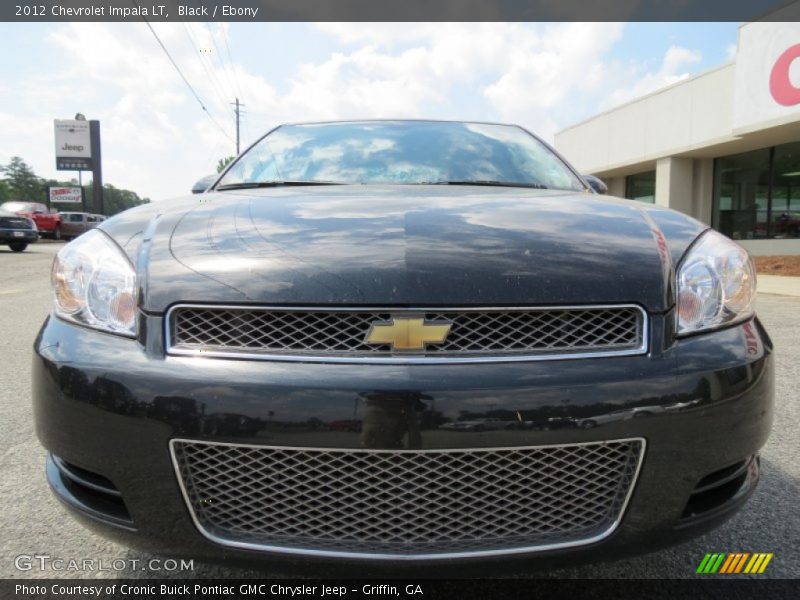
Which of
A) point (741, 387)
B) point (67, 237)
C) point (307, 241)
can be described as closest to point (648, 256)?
point (741, 387)

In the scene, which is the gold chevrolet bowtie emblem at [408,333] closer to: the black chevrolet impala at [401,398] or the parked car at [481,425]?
the black chevrolet impala at [401,398]

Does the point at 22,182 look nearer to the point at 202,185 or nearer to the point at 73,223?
the point at 73,223

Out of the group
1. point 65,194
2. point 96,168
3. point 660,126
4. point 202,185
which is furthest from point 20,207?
point 202,185

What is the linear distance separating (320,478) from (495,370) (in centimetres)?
43

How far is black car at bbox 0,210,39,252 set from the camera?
17.7 meters

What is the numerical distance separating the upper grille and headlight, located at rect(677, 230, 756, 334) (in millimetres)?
167

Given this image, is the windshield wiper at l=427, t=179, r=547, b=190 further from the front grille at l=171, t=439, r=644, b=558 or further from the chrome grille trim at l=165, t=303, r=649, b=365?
the front grille at l=171, t=439, r=644, b=558

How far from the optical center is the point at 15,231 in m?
17.8

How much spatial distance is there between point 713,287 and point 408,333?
80 centimetres

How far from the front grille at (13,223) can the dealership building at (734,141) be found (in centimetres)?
1995

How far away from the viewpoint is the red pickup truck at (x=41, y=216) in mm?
26641

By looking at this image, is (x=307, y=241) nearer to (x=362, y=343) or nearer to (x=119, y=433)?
(x=362, y=343)

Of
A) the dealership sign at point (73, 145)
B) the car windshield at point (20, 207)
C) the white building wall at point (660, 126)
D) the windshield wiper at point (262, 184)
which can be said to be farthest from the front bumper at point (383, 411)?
the dealership sign at point (73, 145)

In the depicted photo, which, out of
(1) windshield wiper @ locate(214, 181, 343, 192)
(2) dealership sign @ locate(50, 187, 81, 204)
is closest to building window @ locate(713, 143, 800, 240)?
(1) windshield wiper @ locate(214, 181, 343, 192)
